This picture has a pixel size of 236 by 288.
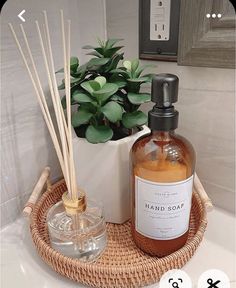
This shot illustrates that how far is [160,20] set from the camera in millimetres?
466

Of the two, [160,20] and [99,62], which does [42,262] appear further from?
[160,20]

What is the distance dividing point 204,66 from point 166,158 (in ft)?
0.54

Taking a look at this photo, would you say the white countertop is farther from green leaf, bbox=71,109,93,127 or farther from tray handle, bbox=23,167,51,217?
green leaf, bbox=71,109,93,127

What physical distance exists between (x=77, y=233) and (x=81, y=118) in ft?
0.53

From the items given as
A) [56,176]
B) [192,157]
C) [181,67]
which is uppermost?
[181,67]

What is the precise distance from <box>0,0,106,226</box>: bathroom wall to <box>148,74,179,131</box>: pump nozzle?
231 mm

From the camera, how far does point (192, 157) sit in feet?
1.27

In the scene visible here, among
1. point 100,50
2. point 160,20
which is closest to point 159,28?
point 160,20

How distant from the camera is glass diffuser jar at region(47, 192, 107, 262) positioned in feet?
1.27

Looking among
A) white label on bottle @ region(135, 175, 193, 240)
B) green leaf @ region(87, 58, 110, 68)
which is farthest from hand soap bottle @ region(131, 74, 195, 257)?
green leaf @ region(87, 58, 110, 68)

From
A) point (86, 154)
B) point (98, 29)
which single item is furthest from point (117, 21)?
point (86, 154)

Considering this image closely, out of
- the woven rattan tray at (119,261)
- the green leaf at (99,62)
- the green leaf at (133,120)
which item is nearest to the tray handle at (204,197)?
the woven rattan tray at (119,261)

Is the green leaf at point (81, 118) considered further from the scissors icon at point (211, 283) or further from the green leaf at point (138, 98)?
the scissors icon at point (211, 283)

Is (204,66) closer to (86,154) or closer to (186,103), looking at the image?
(186,103)
